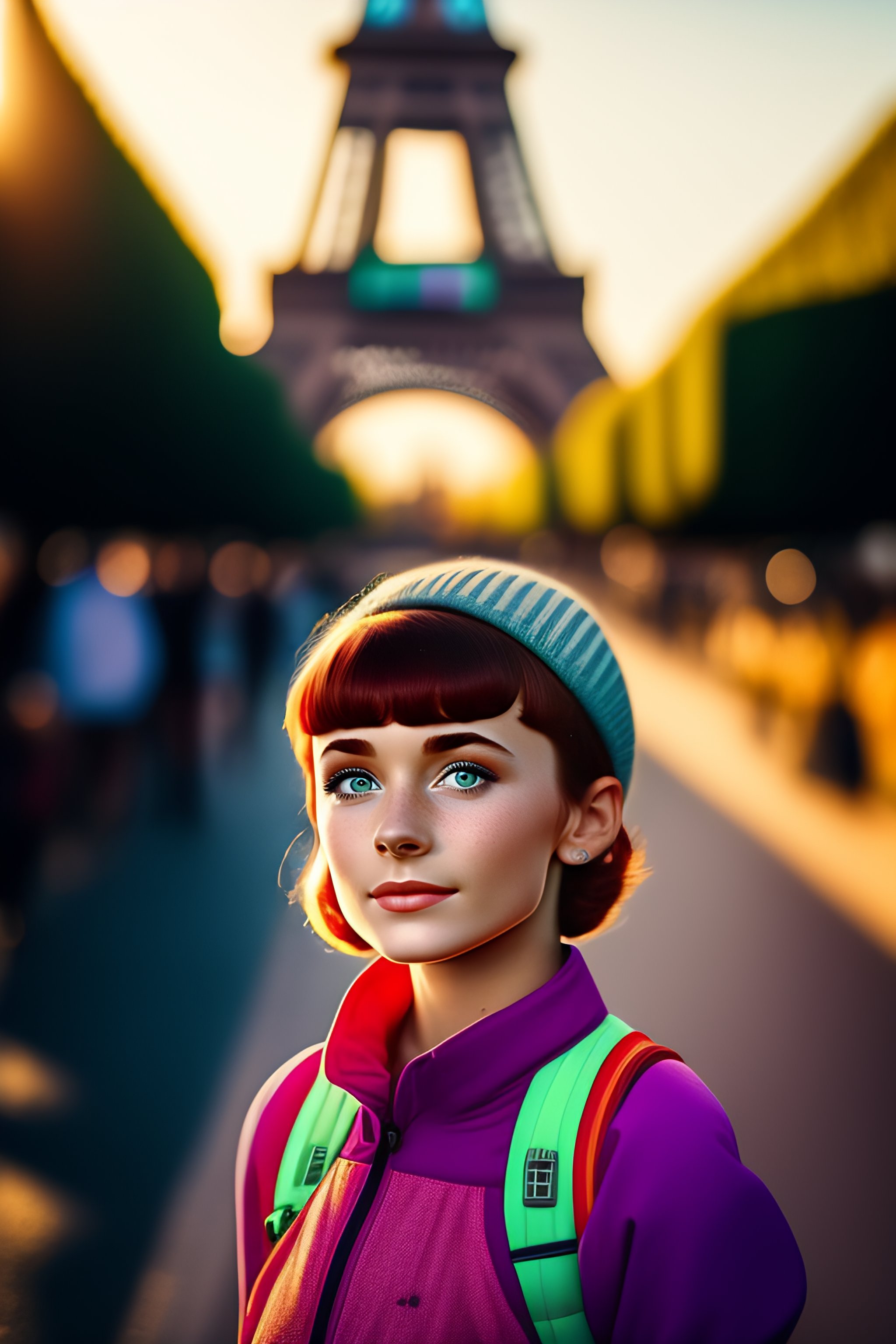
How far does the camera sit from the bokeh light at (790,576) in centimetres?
1113

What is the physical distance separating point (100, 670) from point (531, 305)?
86.0 ft

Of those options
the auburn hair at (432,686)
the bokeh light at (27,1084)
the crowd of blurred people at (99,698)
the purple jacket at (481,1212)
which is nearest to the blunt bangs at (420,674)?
the auburn hair at (432,686)

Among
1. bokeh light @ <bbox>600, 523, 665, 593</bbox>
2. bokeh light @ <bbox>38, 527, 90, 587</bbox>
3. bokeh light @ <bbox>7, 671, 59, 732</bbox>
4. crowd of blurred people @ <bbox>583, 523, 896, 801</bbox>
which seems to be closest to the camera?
bokeh light @ <bbox>7, 671, 59, 732</bbox>

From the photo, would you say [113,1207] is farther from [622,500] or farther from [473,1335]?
[622,500]

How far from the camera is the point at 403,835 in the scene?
2.75ft

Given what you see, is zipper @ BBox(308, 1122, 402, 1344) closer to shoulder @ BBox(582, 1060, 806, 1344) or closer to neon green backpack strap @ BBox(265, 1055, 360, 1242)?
neon green backpack strap @ BBox(265, 1055, 360, 1242)

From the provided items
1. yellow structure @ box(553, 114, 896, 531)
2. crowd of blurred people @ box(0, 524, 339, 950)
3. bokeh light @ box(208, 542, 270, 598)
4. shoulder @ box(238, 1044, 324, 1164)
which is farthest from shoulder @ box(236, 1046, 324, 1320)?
bokeh light @ box(208, 542, 270, 598)

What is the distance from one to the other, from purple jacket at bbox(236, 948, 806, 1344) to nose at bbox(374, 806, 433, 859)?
0.51ft

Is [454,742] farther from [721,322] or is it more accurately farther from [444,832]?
[721,322]

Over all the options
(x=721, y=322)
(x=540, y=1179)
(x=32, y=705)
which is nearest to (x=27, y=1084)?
(x=32, y=705)

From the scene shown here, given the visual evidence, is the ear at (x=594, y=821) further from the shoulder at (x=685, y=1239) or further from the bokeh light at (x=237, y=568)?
the bokeh light at (x=237, y=568)

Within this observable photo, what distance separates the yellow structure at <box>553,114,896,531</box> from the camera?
29.1ft

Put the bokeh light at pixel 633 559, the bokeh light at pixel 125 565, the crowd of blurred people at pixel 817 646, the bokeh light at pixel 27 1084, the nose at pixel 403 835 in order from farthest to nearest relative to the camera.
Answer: the bokeh light at pixel 633 559 < the bokeh light at pixel 125 565 < the crowd of blurred people at pixel 817 646 < the bokeh light at pixel 27 1084 < the nose at pixel 403 835

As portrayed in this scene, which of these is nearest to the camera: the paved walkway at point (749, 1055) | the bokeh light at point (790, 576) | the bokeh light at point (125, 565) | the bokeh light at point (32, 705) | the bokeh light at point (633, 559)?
the paved walkway at point (749, 1055)
